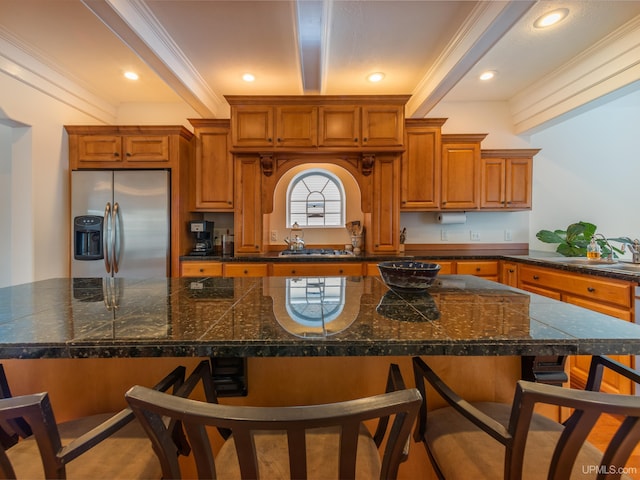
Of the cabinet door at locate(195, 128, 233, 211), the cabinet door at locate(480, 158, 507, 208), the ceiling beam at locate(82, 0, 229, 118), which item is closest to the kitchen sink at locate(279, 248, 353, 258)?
the cabinet door at locate(195, 128, 233, 211)

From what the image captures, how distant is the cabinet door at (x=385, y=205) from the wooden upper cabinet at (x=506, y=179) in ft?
3.43

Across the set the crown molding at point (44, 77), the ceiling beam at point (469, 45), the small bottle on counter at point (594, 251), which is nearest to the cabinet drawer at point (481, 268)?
the small bottle on counter at point (594, 251)

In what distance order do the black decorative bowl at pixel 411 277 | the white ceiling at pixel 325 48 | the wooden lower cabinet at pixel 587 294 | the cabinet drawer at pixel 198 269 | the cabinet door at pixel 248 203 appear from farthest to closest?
the cabinet door at pixel 248 203, the cabinet drawer at pixel 198 269, the white ceiling at pixel 325 48, the wooden lower cabinet at pixel 587 294, the black decorative bowl at pixel 411 277

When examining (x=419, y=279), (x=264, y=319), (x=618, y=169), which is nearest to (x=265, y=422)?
(x=264, y=319)

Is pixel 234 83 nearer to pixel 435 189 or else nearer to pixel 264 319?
pixel 435 189

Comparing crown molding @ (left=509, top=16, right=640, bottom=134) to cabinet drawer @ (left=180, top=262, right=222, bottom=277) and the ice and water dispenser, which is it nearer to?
cabinet drawer @ (left=180, top=262, right=222, bottom=277)

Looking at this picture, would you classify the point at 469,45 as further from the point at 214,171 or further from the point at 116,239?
the point at 116,239

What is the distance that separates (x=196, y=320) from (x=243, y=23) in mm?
2357

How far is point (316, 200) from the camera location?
3689 mm

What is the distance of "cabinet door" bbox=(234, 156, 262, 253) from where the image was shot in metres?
3.09

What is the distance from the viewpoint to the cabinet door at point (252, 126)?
2965 mm

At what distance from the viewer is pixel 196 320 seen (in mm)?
884

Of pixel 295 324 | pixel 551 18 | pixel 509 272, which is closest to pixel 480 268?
pixel 509 272

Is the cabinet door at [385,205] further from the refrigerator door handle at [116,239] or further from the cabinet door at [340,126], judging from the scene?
the refrigerator door handle at [116,239]
